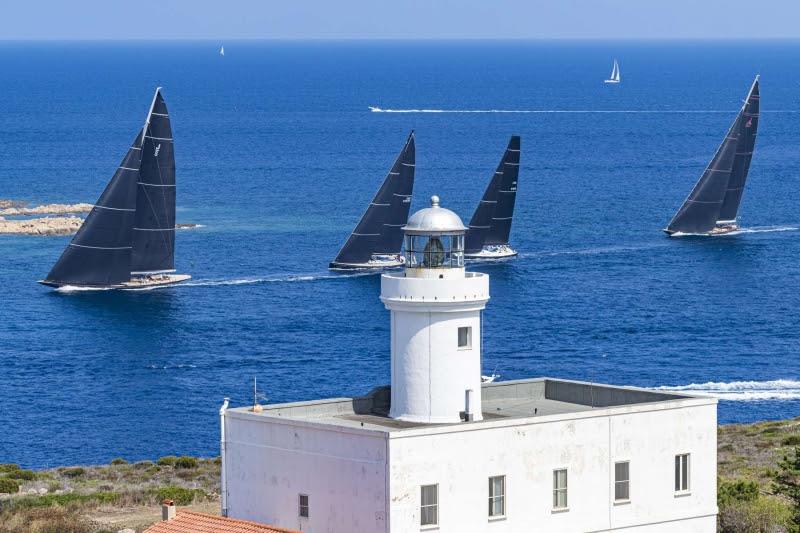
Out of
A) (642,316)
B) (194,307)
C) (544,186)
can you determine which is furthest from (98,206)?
(544,186)

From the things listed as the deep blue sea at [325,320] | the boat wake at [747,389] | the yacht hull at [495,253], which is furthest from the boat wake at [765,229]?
the boat wake at [747,389]

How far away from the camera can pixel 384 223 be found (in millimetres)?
122000

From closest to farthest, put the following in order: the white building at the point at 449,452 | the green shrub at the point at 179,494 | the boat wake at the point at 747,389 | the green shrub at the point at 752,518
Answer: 1. the white building at the point at 449,452
2. the green shrub at the point at 752,518
3. the green shrub at the point at 179,494
4. the boat wake at the point at 747,389

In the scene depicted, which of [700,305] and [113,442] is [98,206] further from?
[113,442]

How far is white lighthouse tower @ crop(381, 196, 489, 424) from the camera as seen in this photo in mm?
35344

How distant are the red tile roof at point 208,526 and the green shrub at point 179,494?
1210 centimetres

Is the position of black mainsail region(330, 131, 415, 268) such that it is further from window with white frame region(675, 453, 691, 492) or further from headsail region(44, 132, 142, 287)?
window with white frame region(675, 453, 691, 492)

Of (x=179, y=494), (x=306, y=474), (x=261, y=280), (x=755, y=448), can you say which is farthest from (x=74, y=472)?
(x=261, y=280)

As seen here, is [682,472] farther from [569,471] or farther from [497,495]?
[497,495]

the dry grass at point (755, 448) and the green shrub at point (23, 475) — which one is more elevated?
the dry grass at point (755, 448)

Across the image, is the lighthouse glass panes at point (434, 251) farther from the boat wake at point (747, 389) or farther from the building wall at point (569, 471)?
the boat wake at point (747, 389)

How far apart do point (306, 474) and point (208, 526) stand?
2.24 metres

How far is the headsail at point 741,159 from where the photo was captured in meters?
143

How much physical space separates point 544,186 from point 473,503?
14108 cm
